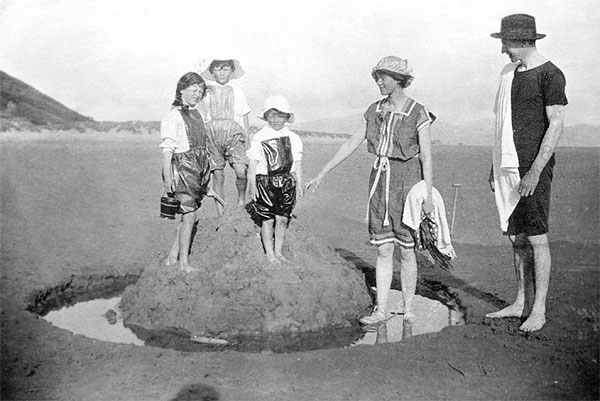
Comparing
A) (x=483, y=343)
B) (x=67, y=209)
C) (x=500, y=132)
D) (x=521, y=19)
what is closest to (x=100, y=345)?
(x=483, y=343)

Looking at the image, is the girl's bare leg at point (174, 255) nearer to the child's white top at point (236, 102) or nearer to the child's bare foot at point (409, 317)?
the child's white top at point (236, 102)

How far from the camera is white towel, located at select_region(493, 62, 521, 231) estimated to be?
13.6ft

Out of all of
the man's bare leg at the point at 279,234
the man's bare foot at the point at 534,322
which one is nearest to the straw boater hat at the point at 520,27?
the man's bare foot at the point at 534,322

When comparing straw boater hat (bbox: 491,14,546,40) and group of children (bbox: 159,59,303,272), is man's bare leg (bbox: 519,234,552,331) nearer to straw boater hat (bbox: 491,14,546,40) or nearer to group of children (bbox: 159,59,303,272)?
Result: straw boater hat (bbox: 491,14,546,40)

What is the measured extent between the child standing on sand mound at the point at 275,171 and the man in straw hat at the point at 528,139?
152 centimetres

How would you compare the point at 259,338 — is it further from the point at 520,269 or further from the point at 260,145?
the point at 520,269

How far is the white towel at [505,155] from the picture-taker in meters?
4.15

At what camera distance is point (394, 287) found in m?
5.63

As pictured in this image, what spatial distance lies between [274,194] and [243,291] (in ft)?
2.60

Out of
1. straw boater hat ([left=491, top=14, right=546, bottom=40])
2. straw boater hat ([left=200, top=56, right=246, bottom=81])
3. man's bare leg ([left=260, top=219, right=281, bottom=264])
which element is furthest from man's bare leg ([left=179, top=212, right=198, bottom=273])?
straw boater hat ([left=491, top=14, right=546, bottom=40])

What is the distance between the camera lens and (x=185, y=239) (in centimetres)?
499

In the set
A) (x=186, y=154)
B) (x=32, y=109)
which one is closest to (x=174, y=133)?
(x=186, y=154)

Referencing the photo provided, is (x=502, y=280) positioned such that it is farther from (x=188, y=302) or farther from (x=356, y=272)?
(x=188, y=302)

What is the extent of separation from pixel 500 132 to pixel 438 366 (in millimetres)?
1634
